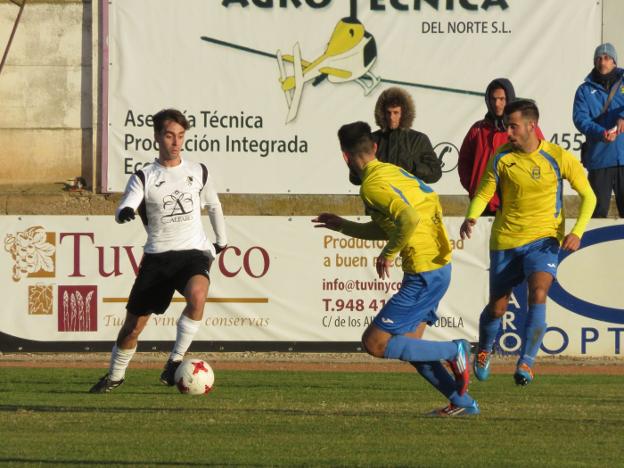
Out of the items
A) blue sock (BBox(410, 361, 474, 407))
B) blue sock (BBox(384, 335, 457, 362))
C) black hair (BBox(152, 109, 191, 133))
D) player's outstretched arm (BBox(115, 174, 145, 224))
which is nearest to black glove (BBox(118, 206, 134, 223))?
player's outstretched arm (BBox(115, 174, 145, 224))

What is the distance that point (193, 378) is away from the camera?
425 inches

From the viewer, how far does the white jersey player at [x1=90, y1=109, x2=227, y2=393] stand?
1091 centimetres

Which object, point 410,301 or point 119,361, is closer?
point 410,301

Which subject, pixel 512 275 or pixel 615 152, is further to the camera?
pixel 615 152

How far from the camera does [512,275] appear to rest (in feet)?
35.8

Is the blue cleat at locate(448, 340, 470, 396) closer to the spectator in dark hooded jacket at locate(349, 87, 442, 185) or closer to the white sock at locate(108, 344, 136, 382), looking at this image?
the white sock at locate(108, 344, 136, 382)

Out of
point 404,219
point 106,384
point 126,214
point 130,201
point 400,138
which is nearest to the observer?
point 404,219

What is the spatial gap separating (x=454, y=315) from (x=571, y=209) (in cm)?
483

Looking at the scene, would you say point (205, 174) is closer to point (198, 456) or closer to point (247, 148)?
point (198, 456)

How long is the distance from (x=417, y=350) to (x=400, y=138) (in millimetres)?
3770

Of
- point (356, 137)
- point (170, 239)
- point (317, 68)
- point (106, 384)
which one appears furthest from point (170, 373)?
point (317, 68)

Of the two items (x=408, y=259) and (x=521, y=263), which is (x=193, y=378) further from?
(x=521, y=263)

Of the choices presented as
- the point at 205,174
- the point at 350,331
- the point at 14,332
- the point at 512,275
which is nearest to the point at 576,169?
the point at 512,275

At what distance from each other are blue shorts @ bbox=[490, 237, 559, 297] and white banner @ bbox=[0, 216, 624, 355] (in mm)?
3786
